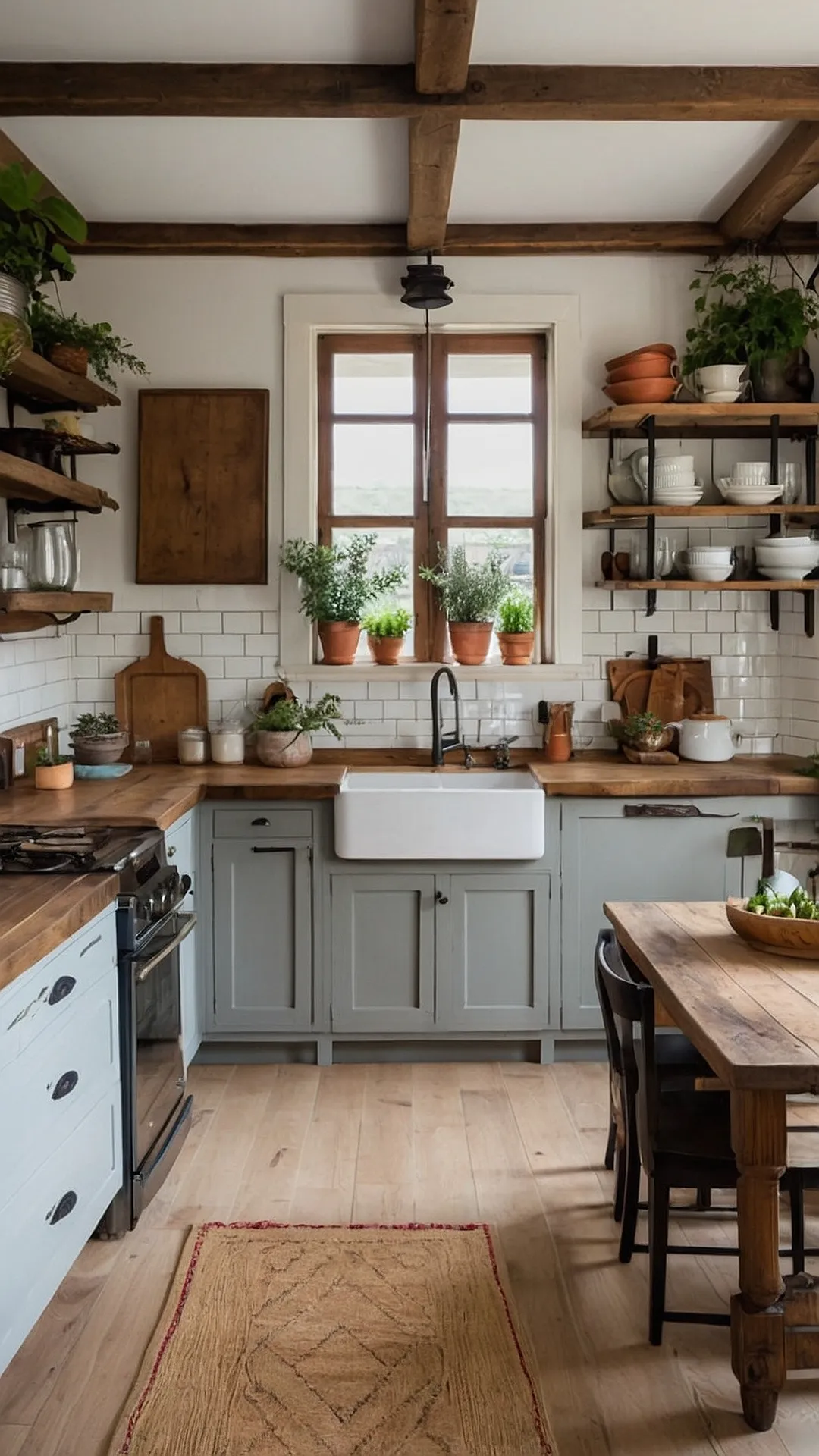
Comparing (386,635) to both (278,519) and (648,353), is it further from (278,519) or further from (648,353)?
(648,353)

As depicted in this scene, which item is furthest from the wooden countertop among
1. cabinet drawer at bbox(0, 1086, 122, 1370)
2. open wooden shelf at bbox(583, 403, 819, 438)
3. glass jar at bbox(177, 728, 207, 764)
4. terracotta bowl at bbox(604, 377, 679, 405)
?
terracotta bowl at bbox(604, 377, 679, 405)

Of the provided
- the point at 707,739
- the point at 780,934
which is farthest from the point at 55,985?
the point at 707,739

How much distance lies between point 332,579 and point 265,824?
1064mm

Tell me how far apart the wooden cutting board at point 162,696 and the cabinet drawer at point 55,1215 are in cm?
211

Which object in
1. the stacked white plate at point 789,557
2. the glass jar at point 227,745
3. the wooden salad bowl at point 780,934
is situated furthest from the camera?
the glass jar at point 227,745

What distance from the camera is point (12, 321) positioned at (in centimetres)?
353

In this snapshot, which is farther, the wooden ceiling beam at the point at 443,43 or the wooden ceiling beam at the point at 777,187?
the wooden ceiling beam at the point at 777,187

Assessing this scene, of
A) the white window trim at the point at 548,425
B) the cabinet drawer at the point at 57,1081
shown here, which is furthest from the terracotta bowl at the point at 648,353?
the cabinet drawer at the point at 57,1081

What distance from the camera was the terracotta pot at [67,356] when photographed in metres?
4.42

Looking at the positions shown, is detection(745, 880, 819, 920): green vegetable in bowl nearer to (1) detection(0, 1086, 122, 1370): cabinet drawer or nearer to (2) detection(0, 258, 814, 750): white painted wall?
(1) detection(0, 1086, 122, 1370): cabinet drawer

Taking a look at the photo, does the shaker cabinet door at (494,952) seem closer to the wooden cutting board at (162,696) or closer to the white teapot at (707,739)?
the white teapot at (707,739)

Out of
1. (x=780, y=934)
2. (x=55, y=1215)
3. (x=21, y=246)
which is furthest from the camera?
(x=21, y=246)

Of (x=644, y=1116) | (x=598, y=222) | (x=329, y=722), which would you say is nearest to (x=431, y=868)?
(x=329, y=722)

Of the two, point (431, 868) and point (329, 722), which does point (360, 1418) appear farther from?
point (329, 722)
